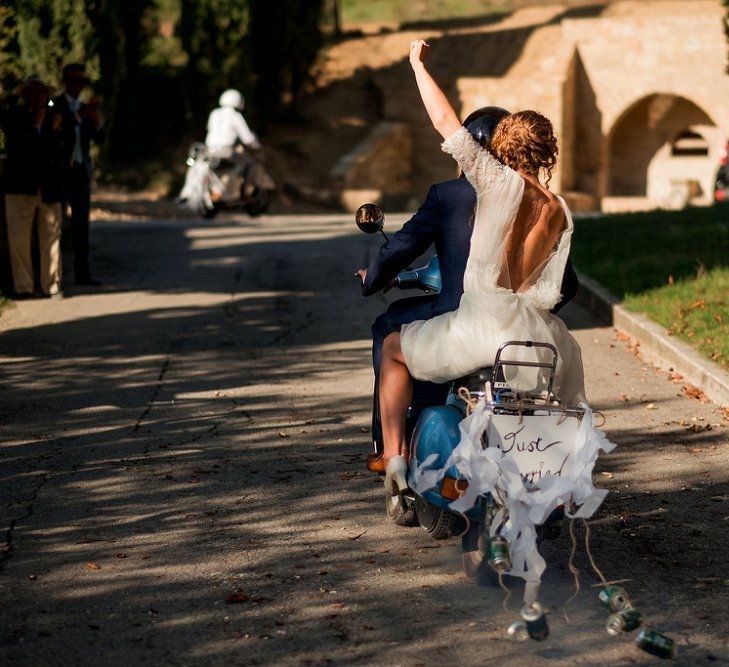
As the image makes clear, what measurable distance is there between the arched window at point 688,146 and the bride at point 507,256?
38.8 m

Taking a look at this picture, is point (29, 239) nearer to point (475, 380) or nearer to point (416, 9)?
point (475, 380)

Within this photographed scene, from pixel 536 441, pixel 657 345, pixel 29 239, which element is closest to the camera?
pixel 536 441

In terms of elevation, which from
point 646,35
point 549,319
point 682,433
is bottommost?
point 682,433

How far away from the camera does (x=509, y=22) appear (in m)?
40.6

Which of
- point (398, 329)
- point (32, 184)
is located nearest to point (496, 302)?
point (398, 329)

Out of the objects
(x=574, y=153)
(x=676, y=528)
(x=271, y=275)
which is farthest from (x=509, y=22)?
(x=676, y=528)

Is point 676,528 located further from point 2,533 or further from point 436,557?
point 2,533

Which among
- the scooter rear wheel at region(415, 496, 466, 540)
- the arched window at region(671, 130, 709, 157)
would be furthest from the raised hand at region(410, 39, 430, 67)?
the arched window at region(671, 130, 709, 157)

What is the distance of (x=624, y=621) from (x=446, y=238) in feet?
5.48

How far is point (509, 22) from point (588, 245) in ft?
84.3

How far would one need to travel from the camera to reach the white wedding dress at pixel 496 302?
486 centimetres

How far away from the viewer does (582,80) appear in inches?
1485

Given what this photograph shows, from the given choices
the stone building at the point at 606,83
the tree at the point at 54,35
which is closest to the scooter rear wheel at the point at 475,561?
the tree at the point at 54,35

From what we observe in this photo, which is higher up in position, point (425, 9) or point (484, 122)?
point (425, 9)
